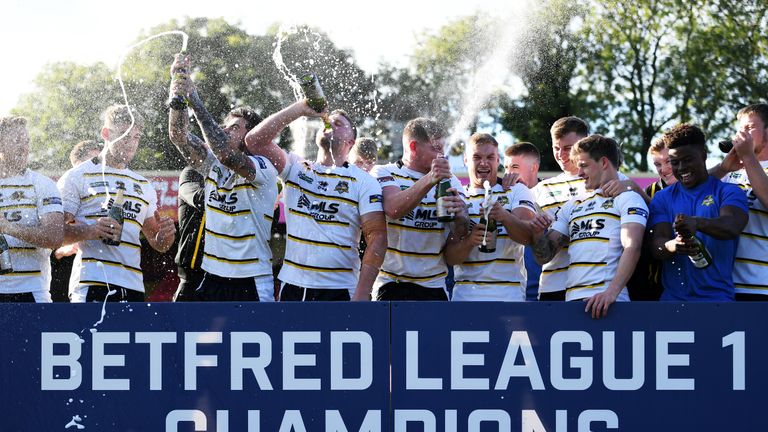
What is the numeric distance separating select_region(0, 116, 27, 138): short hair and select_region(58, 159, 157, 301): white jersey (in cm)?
39

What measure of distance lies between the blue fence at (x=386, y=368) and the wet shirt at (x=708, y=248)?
0.35m

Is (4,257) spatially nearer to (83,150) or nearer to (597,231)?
(83,150)

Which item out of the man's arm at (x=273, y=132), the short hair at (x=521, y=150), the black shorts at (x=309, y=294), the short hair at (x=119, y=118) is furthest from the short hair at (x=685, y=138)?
the short hair at (x=119, y=118)

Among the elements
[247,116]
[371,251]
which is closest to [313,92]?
[247,116]

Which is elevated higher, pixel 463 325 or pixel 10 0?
pixel 10 0

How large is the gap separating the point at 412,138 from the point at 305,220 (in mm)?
781

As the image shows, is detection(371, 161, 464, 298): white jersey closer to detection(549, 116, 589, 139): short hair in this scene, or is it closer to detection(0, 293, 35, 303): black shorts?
detection(549, 116, 589, 139): short hair

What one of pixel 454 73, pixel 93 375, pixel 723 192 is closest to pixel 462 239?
pixel 723 192

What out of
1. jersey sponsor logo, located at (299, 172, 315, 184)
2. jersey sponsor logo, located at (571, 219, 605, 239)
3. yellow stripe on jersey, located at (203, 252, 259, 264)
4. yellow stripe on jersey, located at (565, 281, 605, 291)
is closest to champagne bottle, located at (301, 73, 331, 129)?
jersey sponsor logo, located at (299, 172, 315, 184)

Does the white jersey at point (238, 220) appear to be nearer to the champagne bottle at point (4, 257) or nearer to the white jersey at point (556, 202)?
the champagne bottle at point (4, 257)

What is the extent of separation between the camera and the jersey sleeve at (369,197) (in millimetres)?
5352

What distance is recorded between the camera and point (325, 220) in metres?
5.34

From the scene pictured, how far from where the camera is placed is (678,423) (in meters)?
4.57

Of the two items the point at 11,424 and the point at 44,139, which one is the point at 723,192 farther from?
the point at 44,139
